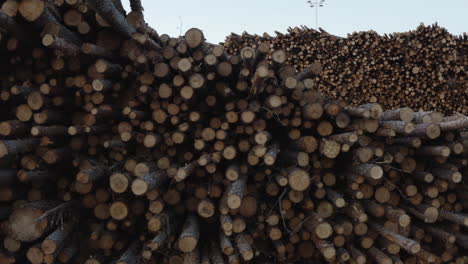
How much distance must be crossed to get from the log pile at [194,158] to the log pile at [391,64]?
4.66m

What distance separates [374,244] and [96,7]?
2.58m

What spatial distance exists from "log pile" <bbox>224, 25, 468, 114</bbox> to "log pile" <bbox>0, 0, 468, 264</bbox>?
466 centimetres

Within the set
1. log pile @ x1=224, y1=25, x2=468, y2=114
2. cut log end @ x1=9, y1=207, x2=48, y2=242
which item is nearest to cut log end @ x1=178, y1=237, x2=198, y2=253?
cut log end @ x1=9, y1=207, x2=48, y2=242

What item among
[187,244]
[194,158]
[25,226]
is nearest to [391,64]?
[194,158]

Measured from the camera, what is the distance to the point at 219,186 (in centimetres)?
255

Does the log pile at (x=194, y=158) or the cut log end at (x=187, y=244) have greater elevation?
the log pile at (x=194, y=158)

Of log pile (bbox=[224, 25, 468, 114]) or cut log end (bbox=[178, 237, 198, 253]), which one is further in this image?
log pile (bbox=[224, 25, 468, 114])

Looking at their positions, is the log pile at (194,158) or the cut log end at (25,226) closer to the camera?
the cut log end at (25,226)

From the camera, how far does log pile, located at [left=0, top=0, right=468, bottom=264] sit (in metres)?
2.40

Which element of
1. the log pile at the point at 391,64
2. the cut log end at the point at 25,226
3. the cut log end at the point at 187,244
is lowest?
the cut log end at the point at 187,244

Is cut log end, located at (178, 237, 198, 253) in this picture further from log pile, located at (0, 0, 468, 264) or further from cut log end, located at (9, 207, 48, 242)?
cut log end, located at (9, 207, 48, 242)

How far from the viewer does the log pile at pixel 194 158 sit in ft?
7.88

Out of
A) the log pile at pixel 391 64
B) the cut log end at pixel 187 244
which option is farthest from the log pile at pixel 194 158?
the log pile at pixel 391 64

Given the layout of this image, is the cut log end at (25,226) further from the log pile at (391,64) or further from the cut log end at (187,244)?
the log pile at (391,64)
